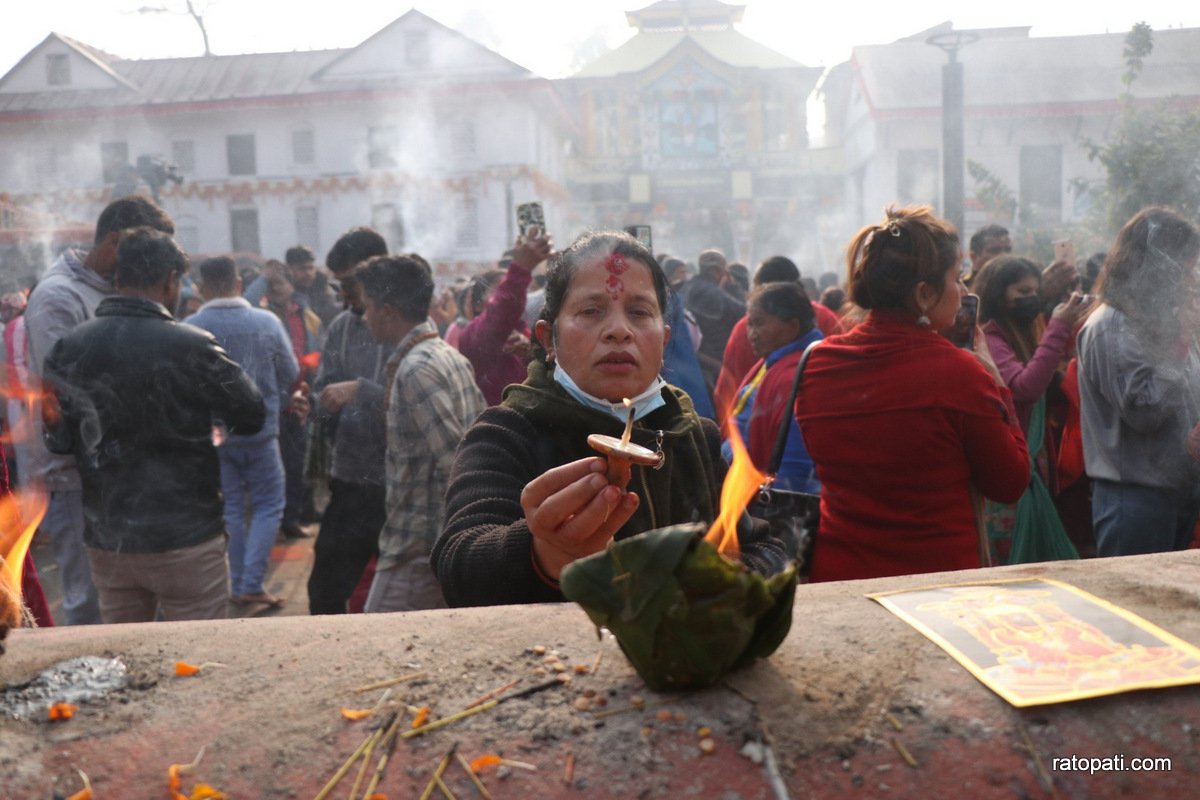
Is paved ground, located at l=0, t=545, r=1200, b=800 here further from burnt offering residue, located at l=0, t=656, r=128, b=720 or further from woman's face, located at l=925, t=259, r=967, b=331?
woman's face, located at l=925, t=259, r=967, b=331

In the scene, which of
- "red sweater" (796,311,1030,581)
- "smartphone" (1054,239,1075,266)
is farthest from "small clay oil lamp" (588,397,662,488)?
"smartphone" (1054,239,1075,266)

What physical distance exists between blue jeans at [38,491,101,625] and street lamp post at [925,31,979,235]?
8.39m

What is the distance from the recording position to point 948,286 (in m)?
2.86

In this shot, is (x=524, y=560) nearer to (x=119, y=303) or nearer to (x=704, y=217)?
(x=119, y=303)

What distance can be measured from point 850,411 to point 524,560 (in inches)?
52.0

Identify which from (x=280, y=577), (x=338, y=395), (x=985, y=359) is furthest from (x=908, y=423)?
(x=280, y=577)

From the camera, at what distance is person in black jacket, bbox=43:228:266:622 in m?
3.71

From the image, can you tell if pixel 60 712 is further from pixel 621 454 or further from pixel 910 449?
pixel 910 449

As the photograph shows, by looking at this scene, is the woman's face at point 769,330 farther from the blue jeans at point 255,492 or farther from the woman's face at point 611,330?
the blue jeans at point 255,492

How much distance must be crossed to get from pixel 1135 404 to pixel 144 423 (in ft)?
11.9

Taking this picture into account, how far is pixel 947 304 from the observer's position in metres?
2.86

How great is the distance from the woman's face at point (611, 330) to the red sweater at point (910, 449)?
0.90 meters

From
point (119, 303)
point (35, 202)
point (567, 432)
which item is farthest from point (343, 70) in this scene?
point (567, 432)

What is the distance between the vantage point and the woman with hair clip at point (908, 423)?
273 cm
